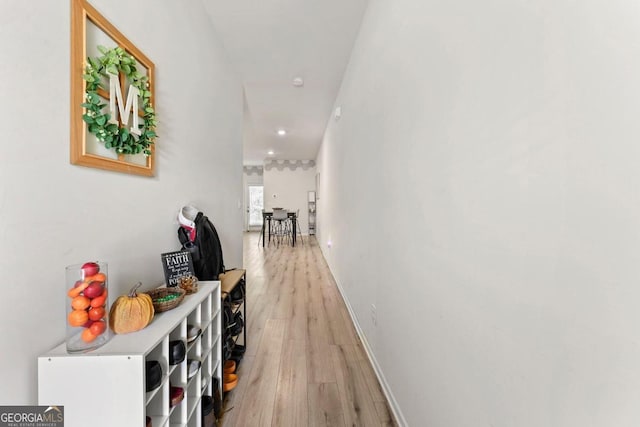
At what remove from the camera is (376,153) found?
173cm

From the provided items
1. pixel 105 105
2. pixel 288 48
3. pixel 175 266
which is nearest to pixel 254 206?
pixel 288 48

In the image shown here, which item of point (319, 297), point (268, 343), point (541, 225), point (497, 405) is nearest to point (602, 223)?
point (541, 225)

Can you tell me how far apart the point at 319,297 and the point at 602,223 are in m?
2.88

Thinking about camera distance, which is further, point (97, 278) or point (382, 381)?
point (382, 381)

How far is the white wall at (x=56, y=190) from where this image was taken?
69 centimetres

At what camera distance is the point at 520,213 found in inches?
23.6

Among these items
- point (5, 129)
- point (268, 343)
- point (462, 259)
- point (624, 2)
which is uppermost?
point (624, 2)

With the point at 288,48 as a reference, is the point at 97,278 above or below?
below

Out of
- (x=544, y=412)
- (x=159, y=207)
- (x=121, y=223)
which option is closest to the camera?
(x=544, y=412)

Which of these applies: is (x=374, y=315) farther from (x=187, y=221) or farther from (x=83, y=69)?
(x=83, y=69)

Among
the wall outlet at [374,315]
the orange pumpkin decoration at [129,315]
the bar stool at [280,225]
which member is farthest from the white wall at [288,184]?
the orange pumpkin decoration at [129,315]

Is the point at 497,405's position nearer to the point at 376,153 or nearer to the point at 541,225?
the point at 541,225

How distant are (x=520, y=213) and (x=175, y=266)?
1.35 meters

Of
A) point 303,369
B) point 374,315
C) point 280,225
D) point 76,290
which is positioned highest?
point 76,290
